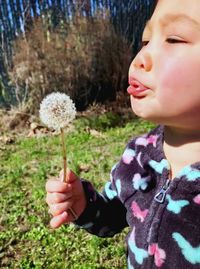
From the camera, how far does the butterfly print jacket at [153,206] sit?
1179mm

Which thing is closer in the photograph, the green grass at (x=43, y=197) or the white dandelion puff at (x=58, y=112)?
the white dandelion puff at (x=58, y=112)

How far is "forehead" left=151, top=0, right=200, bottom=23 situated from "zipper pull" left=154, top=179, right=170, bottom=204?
0.42m

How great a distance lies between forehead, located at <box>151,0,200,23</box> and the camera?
3.62 ft

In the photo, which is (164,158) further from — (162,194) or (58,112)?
(58,112)

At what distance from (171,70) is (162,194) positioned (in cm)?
32

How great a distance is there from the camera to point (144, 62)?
1.13 m

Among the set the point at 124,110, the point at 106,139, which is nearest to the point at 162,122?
the point at 106,139

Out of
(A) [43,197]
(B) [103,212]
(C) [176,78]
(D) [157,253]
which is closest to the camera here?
(C) [176,78]

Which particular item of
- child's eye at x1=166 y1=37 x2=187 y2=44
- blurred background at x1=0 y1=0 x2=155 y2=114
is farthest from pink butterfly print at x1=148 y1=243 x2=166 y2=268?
blurred background at x1=0 y1=0 x2=155 y2=114

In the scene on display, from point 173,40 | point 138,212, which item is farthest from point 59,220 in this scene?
point 173,40

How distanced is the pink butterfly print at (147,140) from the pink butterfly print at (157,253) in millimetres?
297

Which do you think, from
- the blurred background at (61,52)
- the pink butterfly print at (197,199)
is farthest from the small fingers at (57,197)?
the blurred background at (61,52)

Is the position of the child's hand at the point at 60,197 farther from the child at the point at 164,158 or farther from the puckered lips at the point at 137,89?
the puckered lips at the point at 137,89

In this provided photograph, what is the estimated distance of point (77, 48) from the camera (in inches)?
227
